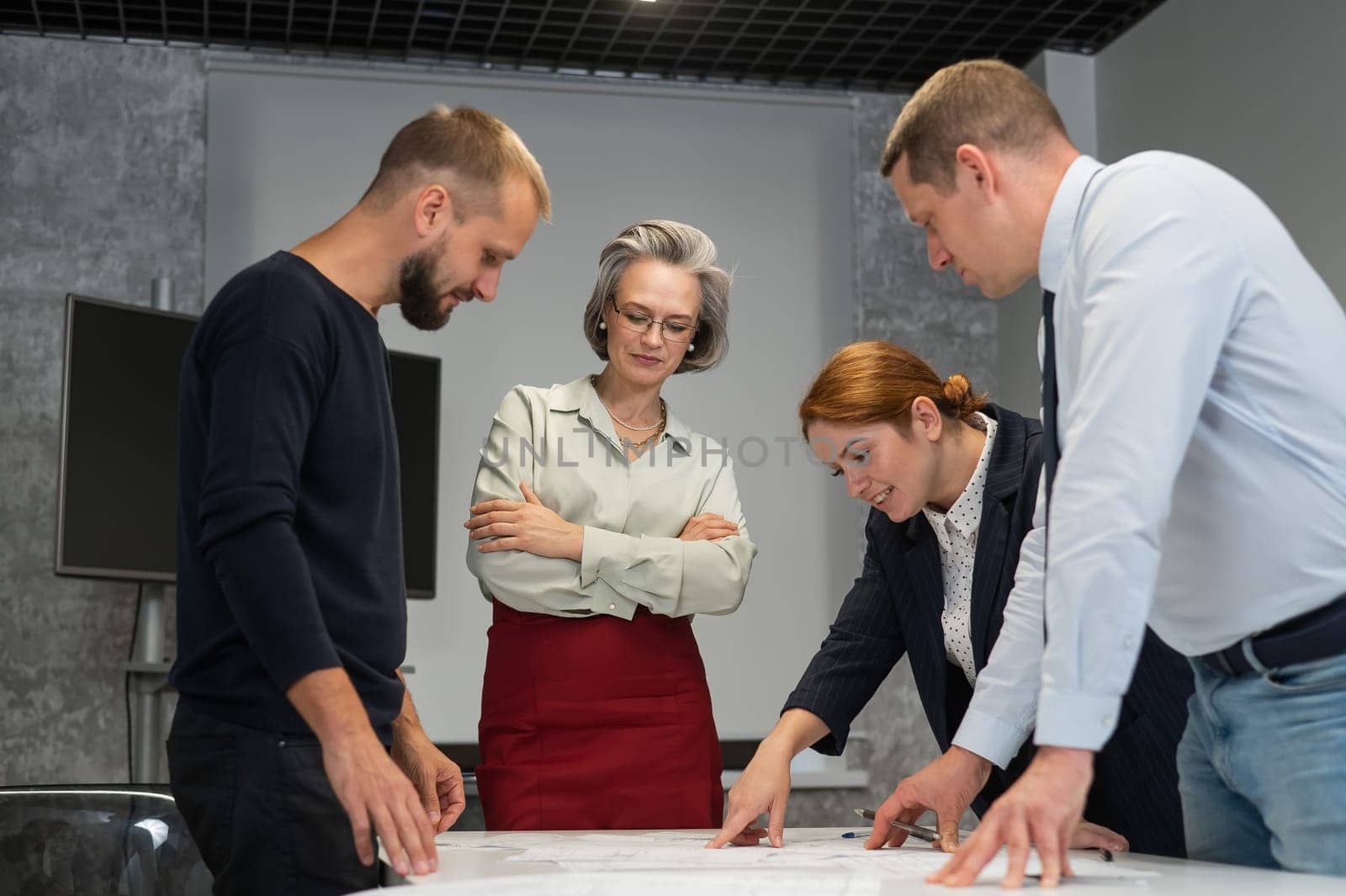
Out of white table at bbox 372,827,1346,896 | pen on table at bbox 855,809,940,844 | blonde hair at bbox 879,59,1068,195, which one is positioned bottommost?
pen on table at bbox 855,809,940,844

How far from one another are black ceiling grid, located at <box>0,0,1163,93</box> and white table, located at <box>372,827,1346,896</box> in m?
3.36

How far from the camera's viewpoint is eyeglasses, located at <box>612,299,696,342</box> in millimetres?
2479

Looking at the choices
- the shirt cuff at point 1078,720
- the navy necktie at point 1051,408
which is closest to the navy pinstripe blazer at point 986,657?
the navy necktie at point 1051,408

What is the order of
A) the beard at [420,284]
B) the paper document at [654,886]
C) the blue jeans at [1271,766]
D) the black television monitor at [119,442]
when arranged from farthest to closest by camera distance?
1. the black television monitor at [119,442]
2. the beard at [420,284]
3. the blue jeans at [1271,766]
4. the paper document at [654,886]

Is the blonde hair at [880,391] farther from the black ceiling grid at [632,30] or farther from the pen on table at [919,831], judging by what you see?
the black ceiling grid at [632,30]

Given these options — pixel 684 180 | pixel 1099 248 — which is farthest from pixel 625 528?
pixel 684 180

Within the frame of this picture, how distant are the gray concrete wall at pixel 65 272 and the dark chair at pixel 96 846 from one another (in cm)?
216

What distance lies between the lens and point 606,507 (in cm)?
241

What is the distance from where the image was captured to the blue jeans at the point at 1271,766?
126 centimetres

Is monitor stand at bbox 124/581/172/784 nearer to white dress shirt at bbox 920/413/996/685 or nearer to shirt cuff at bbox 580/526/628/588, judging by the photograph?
shirt cuff at bbox 580/526/628/588

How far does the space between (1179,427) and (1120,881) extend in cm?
41

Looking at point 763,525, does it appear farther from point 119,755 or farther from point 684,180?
point 119,755

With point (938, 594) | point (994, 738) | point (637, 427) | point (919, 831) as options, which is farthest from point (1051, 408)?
point (637, 427)

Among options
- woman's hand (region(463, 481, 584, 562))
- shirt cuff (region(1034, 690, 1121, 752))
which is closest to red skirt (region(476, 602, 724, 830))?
woman's hand (region(463, 481, 584, 562))
